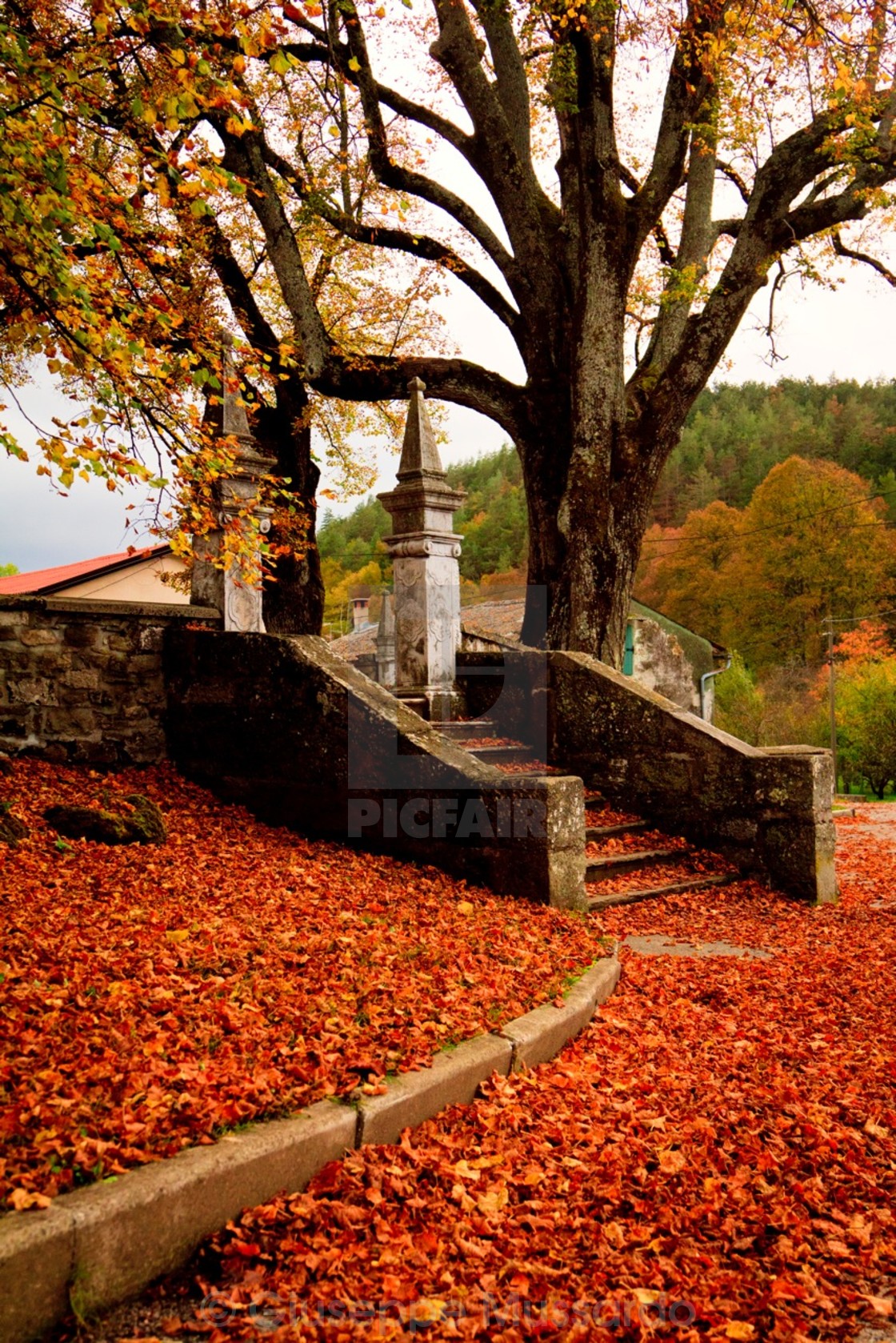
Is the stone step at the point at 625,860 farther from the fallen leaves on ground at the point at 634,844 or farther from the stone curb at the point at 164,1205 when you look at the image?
the stone curb at the point at 164,1205

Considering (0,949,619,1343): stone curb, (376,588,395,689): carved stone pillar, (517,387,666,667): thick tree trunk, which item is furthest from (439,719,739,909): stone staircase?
(376,588,395,689): carved stone pillar

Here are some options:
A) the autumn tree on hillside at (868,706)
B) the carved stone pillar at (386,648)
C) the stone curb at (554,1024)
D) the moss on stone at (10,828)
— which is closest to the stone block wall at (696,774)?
the stone curb at (554,1024)

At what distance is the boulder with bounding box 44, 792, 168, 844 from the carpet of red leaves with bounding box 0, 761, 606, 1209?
0.33 ft

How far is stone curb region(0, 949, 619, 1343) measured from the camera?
6.73 ft

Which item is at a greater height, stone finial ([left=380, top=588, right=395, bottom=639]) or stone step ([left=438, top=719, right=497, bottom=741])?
stone finial ([left=380, top=588, right=395, bottom=639])

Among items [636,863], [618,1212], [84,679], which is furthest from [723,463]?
[618,1212]

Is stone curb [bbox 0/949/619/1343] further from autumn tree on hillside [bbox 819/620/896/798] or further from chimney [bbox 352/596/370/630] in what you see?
chimney [bbox 352/596/370/630]

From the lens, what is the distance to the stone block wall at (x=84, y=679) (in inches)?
276

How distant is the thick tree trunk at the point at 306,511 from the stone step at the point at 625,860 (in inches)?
250

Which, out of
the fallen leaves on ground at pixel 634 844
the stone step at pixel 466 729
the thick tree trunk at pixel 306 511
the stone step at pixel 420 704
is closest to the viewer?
the fallen leaves on ground at pixel 634 844

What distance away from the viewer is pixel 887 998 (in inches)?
189

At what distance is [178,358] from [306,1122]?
15.4ft

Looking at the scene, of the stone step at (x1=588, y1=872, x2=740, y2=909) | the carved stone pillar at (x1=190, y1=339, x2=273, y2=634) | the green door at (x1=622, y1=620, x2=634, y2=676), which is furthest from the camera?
the green door at (x1=622, y1=620, x2=634, y2=676)

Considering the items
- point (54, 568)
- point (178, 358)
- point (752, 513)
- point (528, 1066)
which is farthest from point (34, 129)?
point (752, 513)
